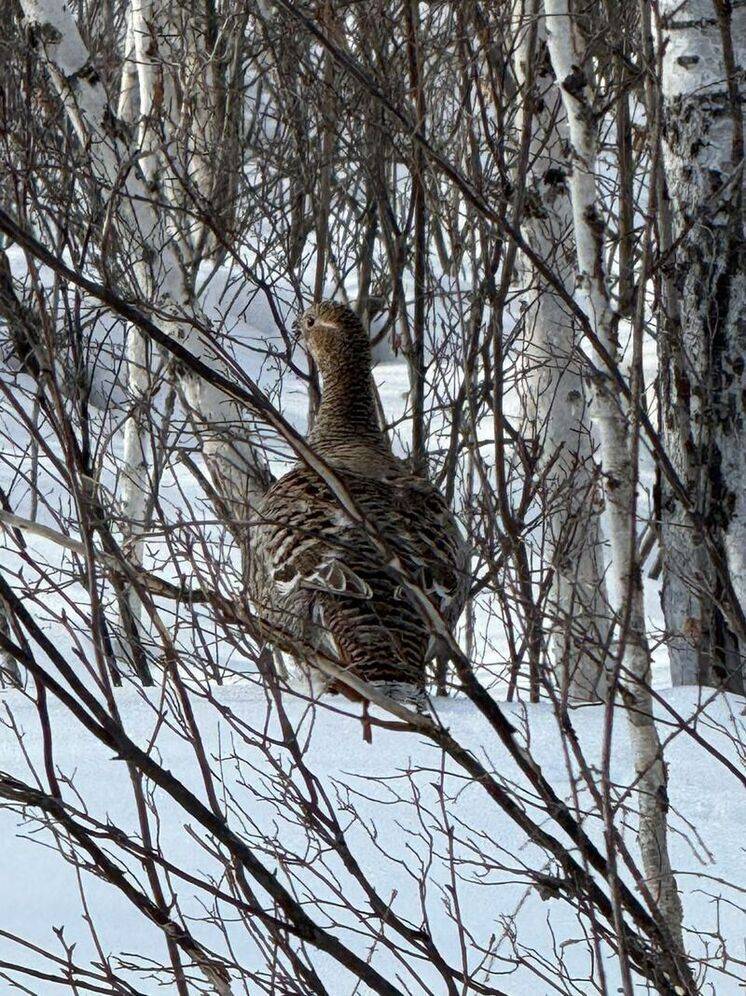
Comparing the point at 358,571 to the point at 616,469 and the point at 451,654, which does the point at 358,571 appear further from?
the point at 451,654

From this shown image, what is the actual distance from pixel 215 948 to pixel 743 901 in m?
1.24

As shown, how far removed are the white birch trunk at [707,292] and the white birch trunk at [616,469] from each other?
2.01m

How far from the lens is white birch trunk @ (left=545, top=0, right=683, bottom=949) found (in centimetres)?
226

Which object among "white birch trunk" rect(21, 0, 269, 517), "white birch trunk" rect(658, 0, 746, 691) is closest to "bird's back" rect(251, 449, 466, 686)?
"white birch trunk" rect(21, 0, 269, 517)

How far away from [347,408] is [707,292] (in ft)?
5.59

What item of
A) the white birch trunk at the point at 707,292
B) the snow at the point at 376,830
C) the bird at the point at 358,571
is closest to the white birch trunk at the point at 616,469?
the snow at the point at 376,830

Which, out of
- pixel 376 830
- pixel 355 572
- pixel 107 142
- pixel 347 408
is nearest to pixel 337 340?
pixel 347 408

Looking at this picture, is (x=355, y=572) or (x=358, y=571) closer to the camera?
(x=358, y=571)

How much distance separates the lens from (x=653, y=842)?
2291 mm

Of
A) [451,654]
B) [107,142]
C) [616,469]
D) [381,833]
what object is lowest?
[451,654]

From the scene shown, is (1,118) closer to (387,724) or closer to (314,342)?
(314,342)

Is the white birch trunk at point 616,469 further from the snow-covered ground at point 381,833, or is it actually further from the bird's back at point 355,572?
the bird's back at point 355,572

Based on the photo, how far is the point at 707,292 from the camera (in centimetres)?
459

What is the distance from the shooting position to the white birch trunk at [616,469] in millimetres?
2264
